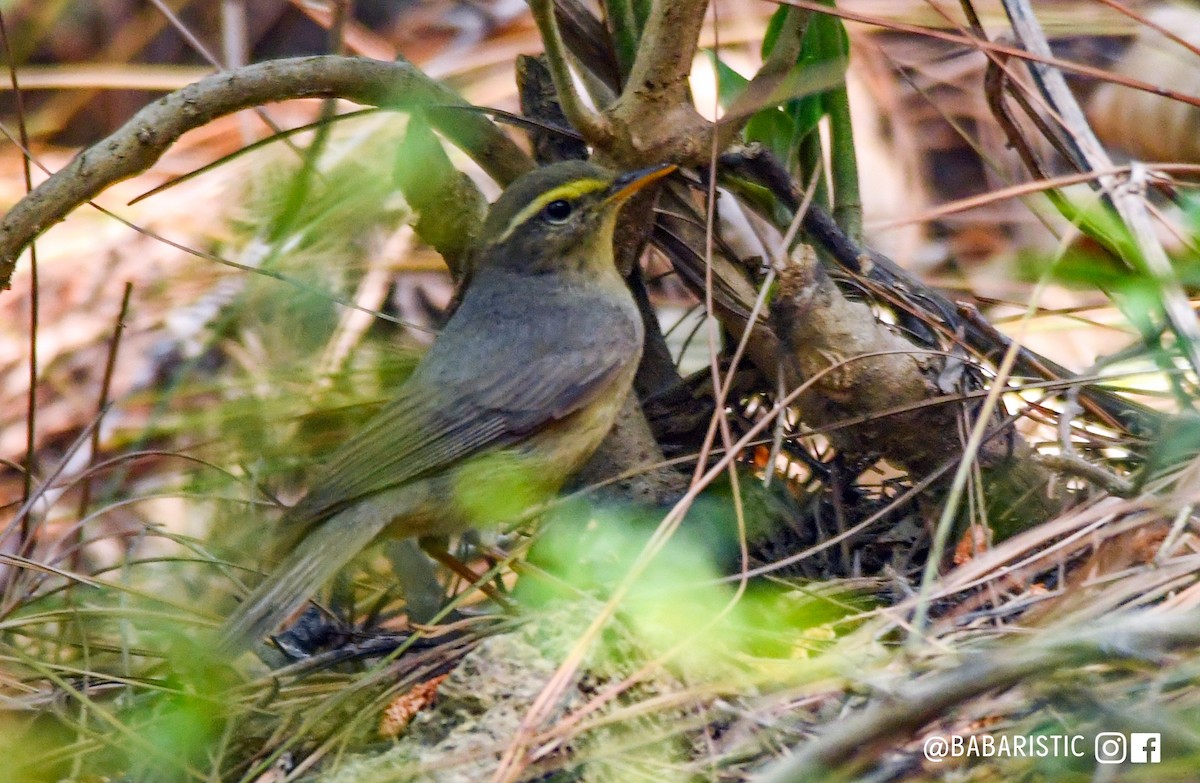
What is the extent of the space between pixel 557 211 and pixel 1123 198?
5.82ft

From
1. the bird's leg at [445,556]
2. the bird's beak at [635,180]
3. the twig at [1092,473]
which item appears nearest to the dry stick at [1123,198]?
the twig at [1092,473]

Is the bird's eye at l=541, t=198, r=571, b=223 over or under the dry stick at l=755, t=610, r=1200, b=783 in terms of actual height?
over

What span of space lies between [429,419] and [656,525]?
0.80 metres

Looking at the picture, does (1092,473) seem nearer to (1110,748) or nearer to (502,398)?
(1110,748)

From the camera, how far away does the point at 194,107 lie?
350 cm

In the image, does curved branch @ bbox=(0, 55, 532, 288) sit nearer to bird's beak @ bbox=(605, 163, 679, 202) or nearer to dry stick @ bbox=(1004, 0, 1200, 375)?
bird's beak @ bbox=(605, 163, 679, 202)

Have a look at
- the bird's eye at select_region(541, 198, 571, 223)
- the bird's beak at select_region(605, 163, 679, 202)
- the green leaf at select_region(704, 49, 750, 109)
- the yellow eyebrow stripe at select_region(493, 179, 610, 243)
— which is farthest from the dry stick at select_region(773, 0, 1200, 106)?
the bird's eye at select_region(541, 198, 571, 223)

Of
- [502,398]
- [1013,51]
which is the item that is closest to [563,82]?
[502,398]

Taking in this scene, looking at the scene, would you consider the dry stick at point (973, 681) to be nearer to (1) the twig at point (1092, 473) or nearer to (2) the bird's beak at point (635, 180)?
(1) the twig at point (1092, 473)

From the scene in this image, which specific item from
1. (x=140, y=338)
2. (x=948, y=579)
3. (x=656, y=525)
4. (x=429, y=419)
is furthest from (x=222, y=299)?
(x=948, y=579)

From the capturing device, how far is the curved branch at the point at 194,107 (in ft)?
11.3

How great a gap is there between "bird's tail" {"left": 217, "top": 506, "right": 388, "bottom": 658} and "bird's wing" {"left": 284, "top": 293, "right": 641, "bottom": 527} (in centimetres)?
6

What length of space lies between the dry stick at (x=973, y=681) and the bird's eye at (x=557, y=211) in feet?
7.91

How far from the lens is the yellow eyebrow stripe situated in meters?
3.84
